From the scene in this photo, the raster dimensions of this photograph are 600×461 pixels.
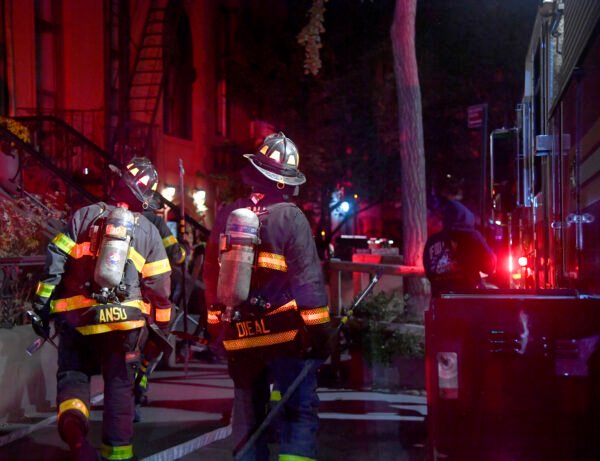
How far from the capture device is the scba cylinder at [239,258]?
4.29m

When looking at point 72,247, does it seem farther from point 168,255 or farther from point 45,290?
point 168,255

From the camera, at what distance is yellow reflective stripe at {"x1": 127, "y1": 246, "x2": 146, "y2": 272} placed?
5020mm

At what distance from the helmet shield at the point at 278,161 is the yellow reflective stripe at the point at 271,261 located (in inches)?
17.6

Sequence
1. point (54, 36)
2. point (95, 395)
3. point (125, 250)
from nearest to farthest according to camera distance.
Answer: point (125, 250)
point (95, 395)
point (54, 36)

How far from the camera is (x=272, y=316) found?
4406 millimetres

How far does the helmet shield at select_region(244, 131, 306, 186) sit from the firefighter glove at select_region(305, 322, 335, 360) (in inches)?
34.5

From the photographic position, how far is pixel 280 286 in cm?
445

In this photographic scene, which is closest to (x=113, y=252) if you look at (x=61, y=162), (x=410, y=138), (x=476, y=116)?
(x=410, y=138)

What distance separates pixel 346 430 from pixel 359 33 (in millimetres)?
17641

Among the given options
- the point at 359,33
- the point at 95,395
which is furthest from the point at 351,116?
the point at 95,395

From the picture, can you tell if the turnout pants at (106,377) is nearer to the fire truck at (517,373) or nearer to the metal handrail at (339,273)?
the fire truck at (517,373)

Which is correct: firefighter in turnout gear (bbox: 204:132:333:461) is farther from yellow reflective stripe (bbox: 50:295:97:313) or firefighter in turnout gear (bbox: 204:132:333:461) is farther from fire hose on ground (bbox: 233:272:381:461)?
yellow reflective stripe (bbox: 50:295:97:313)

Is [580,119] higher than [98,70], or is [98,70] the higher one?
[98,70]

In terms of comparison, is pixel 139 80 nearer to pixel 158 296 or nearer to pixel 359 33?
pixel 359 33
